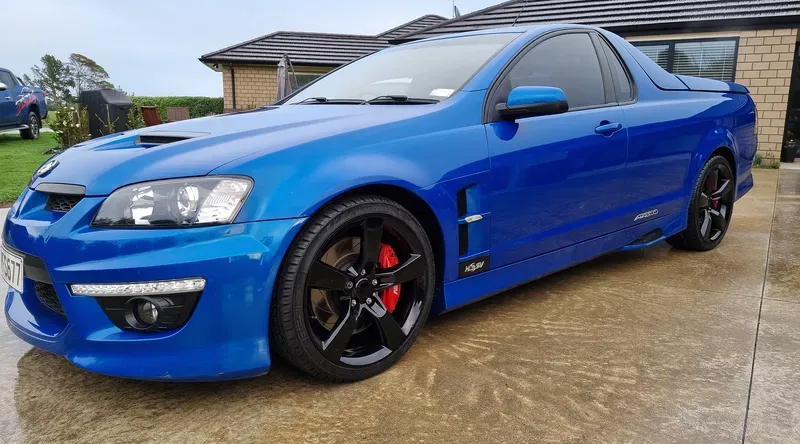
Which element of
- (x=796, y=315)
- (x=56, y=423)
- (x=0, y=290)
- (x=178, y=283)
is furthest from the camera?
(x=0, y=290)

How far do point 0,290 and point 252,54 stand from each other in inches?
546

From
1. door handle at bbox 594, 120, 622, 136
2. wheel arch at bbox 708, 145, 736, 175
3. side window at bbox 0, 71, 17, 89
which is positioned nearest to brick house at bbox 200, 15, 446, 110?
side window at bbox 0, 71, 17, 89

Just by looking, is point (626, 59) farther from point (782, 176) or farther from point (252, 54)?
point (252, 54)

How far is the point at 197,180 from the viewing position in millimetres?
1885

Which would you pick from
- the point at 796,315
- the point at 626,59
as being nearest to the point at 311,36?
the point at 626,59

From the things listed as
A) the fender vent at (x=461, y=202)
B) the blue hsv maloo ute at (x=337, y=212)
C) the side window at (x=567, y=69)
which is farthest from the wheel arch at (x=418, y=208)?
the side window at (x=567, y=69)

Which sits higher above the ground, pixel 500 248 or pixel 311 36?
pixel 311 36

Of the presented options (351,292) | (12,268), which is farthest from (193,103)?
(351,292)

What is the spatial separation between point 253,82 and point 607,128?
1449 centimetres

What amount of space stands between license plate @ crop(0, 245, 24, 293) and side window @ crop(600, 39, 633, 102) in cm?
299

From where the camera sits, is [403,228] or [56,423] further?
[403,228]

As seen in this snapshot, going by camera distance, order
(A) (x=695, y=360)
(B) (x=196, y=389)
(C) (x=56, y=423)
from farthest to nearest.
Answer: (A) (x=695, y=360) < (B) (x=196, y=389) < (C) (x=56, y=423)

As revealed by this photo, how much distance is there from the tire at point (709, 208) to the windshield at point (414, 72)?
1859 mm

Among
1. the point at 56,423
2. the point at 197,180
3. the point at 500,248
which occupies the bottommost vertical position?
the point at 56,423
